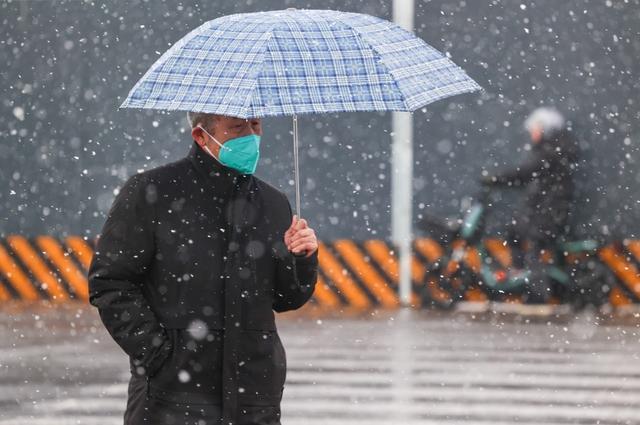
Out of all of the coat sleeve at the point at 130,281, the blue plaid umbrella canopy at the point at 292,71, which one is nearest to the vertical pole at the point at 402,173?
the blue plaid umbrella canopy at the point at 292,71

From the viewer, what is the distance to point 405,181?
16.0 meters

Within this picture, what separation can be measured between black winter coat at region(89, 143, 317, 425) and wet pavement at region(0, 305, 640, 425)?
4.18 m

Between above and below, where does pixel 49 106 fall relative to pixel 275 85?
below

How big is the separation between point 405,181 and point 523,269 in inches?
65.2

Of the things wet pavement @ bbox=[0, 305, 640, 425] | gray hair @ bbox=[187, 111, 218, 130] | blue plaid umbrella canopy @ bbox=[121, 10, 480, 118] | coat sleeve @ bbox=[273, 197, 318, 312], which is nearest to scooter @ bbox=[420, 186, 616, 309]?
wet pavement @ bbox=[0, 305, 640, 425]

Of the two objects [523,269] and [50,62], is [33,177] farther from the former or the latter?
[523,269]

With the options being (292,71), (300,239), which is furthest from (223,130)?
(300,239)

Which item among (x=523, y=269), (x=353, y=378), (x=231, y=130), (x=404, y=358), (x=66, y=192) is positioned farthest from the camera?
(x=66, y=192)

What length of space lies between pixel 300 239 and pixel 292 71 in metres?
0.53

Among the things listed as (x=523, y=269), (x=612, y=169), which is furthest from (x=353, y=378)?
(x=612, y=169)

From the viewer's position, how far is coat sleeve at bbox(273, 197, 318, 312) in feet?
14.9

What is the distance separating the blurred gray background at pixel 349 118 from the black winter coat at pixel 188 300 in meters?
11.6

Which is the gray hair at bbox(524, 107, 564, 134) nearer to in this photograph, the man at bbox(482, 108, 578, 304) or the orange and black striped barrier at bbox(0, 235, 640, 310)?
the man at bbox(482, 108, 578, 304)

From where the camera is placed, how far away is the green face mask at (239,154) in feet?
14.6
